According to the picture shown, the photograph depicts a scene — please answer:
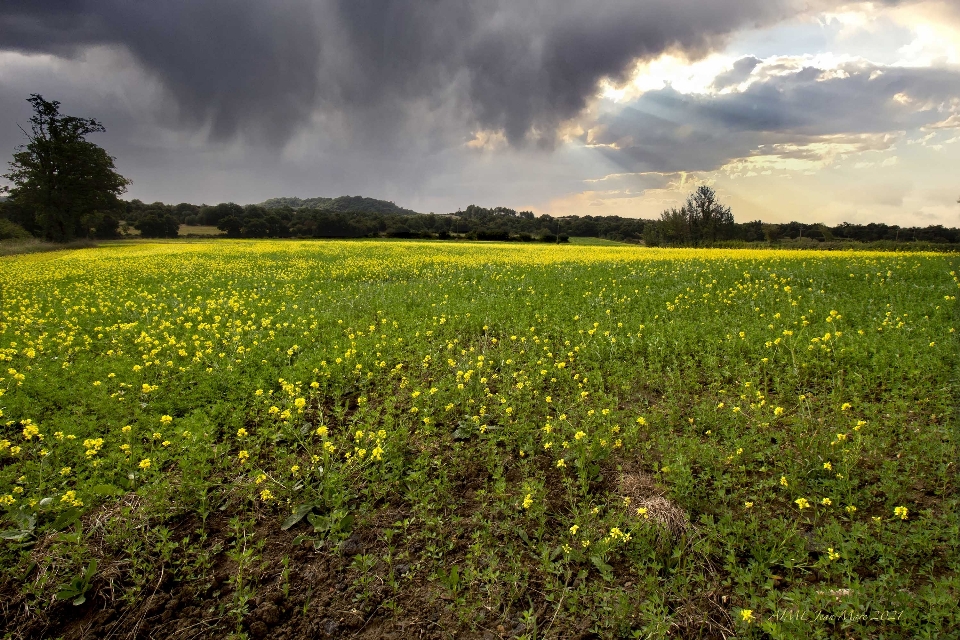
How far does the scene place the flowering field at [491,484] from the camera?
2.96 metres

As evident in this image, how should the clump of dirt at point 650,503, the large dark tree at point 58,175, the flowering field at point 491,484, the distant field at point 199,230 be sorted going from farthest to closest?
1. the distant field at point 199,230
2. the large dark tree at point 58,175
3. the clump of dirt at point 650,503
4. the flowering field at point 491,484

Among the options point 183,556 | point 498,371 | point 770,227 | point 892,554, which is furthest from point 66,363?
point 770,227

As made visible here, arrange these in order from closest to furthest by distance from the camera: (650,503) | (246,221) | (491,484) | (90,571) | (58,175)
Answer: (90,571) < (650,503) < (491,484) < (58,175) < (246,221)

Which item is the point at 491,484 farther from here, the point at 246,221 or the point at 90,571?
the point at 246,221

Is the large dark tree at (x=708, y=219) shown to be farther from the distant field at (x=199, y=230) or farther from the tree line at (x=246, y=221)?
the distant field at (x=199, y=230)

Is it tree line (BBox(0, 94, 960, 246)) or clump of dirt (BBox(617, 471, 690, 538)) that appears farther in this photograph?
tree line (BBox(0, 94, 960, 246))

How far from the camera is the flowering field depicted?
9.72 feet

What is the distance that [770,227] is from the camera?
62.8 m

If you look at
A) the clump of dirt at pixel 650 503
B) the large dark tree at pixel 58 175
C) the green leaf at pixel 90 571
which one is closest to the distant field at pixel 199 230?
the large dark tree at pixel 58 175

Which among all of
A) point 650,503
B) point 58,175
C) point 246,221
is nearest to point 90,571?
point 650,503

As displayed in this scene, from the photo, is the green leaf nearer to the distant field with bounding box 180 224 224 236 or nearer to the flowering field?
the flowering field

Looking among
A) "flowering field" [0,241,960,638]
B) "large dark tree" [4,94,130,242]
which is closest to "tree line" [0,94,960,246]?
"large dark tree" [4,94,130,242]

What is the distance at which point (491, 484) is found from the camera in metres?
4.24

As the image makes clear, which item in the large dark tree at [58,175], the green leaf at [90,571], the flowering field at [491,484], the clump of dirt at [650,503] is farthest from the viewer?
the large dark tree at [58,175]
